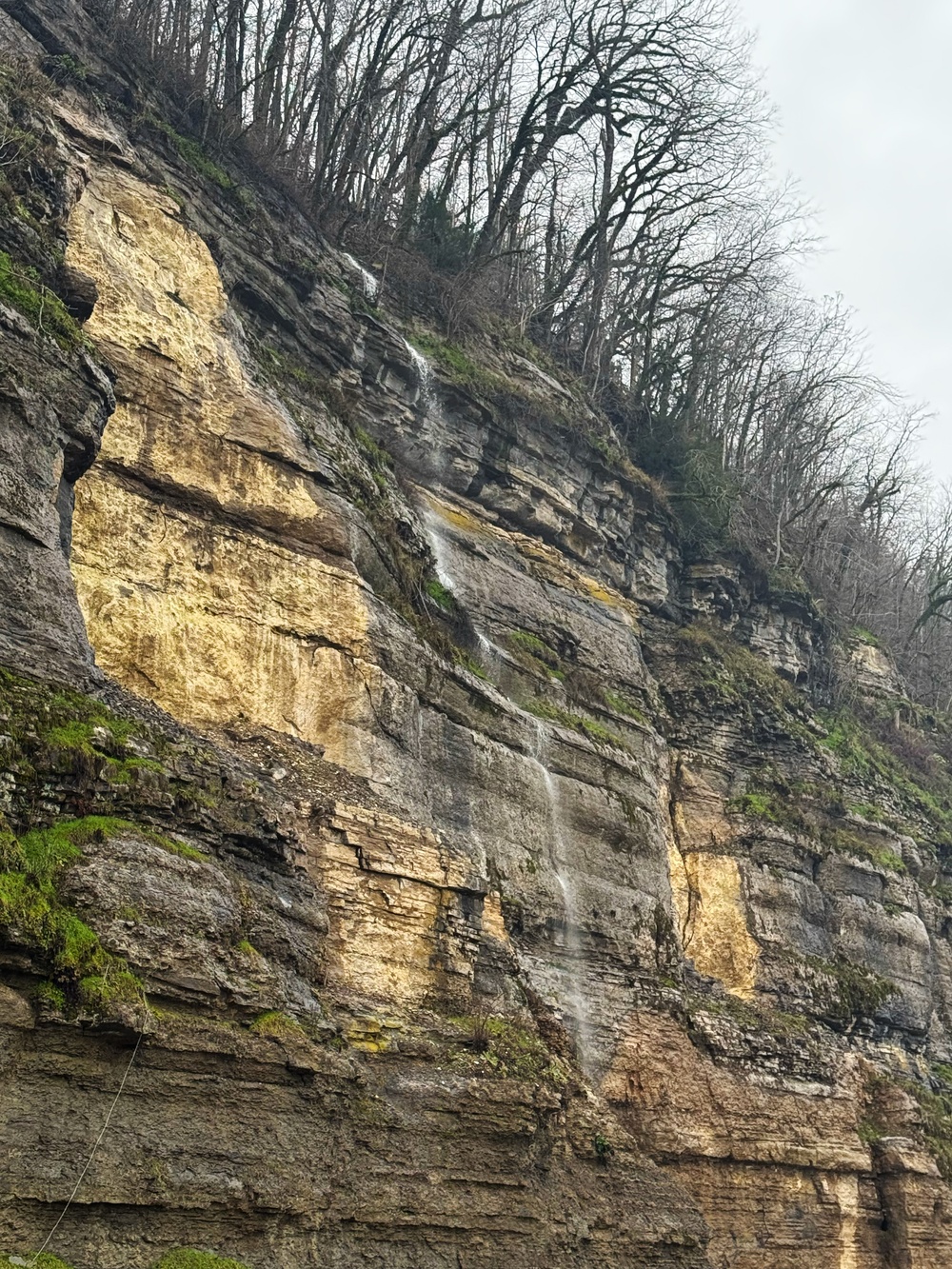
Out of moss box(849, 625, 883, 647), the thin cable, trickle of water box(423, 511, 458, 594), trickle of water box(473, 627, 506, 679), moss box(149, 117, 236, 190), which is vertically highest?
moss box(149, 117, 236, 190)

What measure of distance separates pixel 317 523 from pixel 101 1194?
472 inches

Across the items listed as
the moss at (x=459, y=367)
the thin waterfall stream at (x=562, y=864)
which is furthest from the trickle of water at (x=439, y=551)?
the moss at (x=459, y=367)

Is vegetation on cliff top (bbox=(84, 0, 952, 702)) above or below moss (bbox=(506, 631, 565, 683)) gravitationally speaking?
above

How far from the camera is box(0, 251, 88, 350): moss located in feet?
52.4

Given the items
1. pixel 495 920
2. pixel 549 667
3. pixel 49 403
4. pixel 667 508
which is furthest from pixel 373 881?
pixel 667 508

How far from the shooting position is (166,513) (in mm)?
18750

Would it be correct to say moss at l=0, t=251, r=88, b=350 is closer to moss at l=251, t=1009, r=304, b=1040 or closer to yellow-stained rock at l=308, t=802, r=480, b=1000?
yellow-stained rock at l=308, t=802, r=480, b=1000

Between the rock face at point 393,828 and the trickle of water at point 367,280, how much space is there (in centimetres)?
117

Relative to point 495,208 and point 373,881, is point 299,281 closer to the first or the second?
point 495,208

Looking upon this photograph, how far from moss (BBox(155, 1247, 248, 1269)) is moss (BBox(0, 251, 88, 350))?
10701 millimetres

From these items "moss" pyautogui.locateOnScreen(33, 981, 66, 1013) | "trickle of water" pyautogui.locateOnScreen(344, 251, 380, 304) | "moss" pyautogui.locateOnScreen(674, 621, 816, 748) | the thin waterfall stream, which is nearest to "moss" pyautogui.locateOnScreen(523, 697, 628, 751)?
the thin waterfall stream

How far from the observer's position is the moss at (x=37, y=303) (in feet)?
52.4

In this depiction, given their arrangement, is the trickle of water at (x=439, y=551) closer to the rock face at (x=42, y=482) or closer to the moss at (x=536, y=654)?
the moss at (x=536, y=654)

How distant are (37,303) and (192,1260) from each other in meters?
11.5
